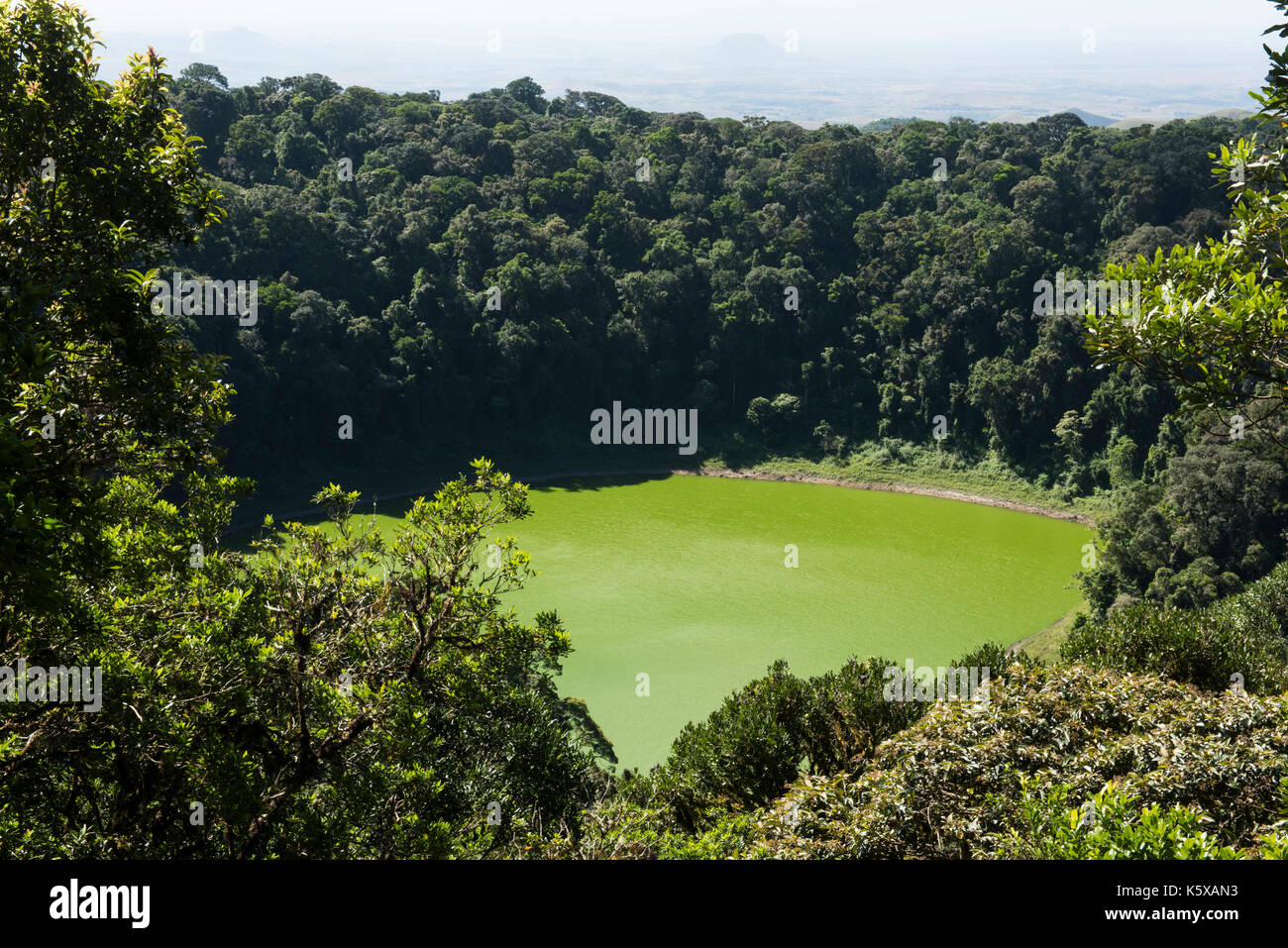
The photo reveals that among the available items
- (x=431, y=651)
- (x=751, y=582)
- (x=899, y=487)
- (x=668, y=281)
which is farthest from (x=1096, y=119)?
(x=431, y=651)

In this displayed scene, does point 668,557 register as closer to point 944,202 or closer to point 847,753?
point 847,753

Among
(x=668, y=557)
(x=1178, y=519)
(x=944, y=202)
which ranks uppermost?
(x=944, y=202)

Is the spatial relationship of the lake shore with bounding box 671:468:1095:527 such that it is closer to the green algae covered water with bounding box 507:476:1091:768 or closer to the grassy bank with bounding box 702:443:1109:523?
the grassy bank with bounding box 702:443:1109:523

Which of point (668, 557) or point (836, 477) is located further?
point (836, 477)

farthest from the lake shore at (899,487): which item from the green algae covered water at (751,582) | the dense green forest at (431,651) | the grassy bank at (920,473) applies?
the dense green forest at (431,651)

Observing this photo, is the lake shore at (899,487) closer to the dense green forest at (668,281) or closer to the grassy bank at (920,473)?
the grassy bank at (920,473)

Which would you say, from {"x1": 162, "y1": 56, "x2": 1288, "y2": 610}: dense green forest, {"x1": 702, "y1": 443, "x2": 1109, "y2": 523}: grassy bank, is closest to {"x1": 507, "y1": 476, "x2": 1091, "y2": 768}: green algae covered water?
{"x1": 702, "y1": 443, "x2": 1109, "y2": 523}: grassy bank
